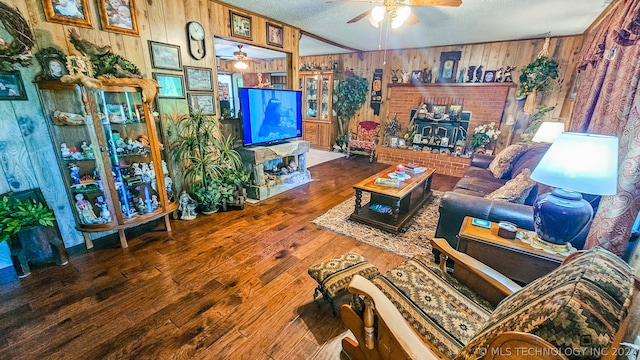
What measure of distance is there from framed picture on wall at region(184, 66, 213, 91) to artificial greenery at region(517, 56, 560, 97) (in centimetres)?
478

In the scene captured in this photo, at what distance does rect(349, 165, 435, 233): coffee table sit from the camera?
2662mm

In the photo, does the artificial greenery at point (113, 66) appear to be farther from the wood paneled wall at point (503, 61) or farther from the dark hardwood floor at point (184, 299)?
the wood paneled wall at point (503, 61)

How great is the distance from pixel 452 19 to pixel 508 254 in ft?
10.3

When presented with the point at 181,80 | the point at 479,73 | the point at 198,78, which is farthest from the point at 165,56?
the point at 479,73

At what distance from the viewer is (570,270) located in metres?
0.72

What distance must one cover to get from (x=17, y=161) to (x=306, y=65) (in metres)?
5.51

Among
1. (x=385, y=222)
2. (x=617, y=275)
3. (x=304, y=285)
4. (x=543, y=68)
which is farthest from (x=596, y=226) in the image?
(x=543, y=68)

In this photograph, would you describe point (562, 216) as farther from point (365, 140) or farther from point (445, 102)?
point (365, 140)

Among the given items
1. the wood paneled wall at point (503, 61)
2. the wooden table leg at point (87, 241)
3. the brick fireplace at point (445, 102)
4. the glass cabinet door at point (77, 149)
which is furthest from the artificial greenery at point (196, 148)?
the wood paneled wall at point (503, 61)

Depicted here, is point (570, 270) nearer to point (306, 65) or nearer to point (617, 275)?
point (617, 275)

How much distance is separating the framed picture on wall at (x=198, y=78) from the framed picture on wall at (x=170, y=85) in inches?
3.7

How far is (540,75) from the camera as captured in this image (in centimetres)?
396

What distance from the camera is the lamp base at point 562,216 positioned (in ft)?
4.35

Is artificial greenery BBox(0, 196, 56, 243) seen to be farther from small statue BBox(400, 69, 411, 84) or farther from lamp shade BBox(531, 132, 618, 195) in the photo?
small statue BBox(400, 69, 411, 84)
